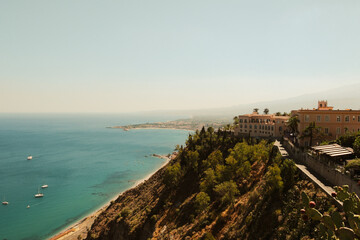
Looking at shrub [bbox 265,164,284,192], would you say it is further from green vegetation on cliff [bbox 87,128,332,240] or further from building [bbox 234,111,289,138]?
building [bbox 234,111,289,138]

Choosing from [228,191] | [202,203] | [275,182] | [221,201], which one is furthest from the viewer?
[221,201]

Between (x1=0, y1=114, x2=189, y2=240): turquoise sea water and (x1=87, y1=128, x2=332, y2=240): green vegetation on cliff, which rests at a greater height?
(x1=87, y1=128, x2=332, y2=240): green vegetation on cliff

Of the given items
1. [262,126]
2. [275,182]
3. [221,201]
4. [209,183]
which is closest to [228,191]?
[221,201]

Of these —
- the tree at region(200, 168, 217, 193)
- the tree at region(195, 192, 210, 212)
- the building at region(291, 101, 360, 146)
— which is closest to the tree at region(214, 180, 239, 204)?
the tree at region(195, 192, 210, 212)

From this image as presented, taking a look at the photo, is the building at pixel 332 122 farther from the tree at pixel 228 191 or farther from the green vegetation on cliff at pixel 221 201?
the tree at pixel 228 191

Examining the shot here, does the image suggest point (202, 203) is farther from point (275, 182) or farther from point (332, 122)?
point (332, 122)

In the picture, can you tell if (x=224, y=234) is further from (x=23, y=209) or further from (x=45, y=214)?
(x=23, y=209)
